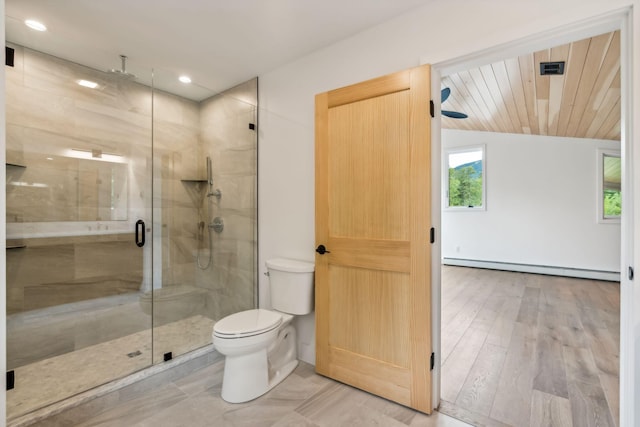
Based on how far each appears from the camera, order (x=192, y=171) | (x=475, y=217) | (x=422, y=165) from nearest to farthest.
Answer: (x=422, y=165) → (x=192, y=171) → (x=475, y=217)

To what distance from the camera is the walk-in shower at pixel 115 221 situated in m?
2.19

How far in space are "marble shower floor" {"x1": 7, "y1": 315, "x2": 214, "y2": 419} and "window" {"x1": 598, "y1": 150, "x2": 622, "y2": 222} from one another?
6406 mm

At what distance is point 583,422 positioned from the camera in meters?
1.68

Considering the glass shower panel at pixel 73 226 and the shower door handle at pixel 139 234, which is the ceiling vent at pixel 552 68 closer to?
the glass shower panel at pixel 73 226

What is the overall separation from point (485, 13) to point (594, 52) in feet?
3.95

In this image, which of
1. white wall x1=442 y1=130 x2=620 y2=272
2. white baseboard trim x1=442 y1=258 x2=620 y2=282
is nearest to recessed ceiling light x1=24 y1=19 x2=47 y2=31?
white wall x1=442 y1=130 x2=620 y2=272

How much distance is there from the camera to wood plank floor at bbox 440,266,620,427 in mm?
1782

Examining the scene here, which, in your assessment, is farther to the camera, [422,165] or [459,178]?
[459,178]

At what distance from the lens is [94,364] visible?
2238 mm

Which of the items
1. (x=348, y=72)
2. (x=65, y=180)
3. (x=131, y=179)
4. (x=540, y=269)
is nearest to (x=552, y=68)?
(x=348, y=72)

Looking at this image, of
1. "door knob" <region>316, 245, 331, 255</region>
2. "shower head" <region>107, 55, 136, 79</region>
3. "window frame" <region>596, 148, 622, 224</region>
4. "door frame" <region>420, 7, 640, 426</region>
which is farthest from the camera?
"window frame" <region>596, 148, 622, 224</region>

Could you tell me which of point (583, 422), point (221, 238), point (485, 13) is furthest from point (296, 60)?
point (583, 422)

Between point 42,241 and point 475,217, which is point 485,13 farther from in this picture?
point 475,217

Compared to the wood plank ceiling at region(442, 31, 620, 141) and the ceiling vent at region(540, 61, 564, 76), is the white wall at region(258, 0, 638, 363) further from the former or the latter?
the ceiling vent at region(540, 61, 564, 76)
